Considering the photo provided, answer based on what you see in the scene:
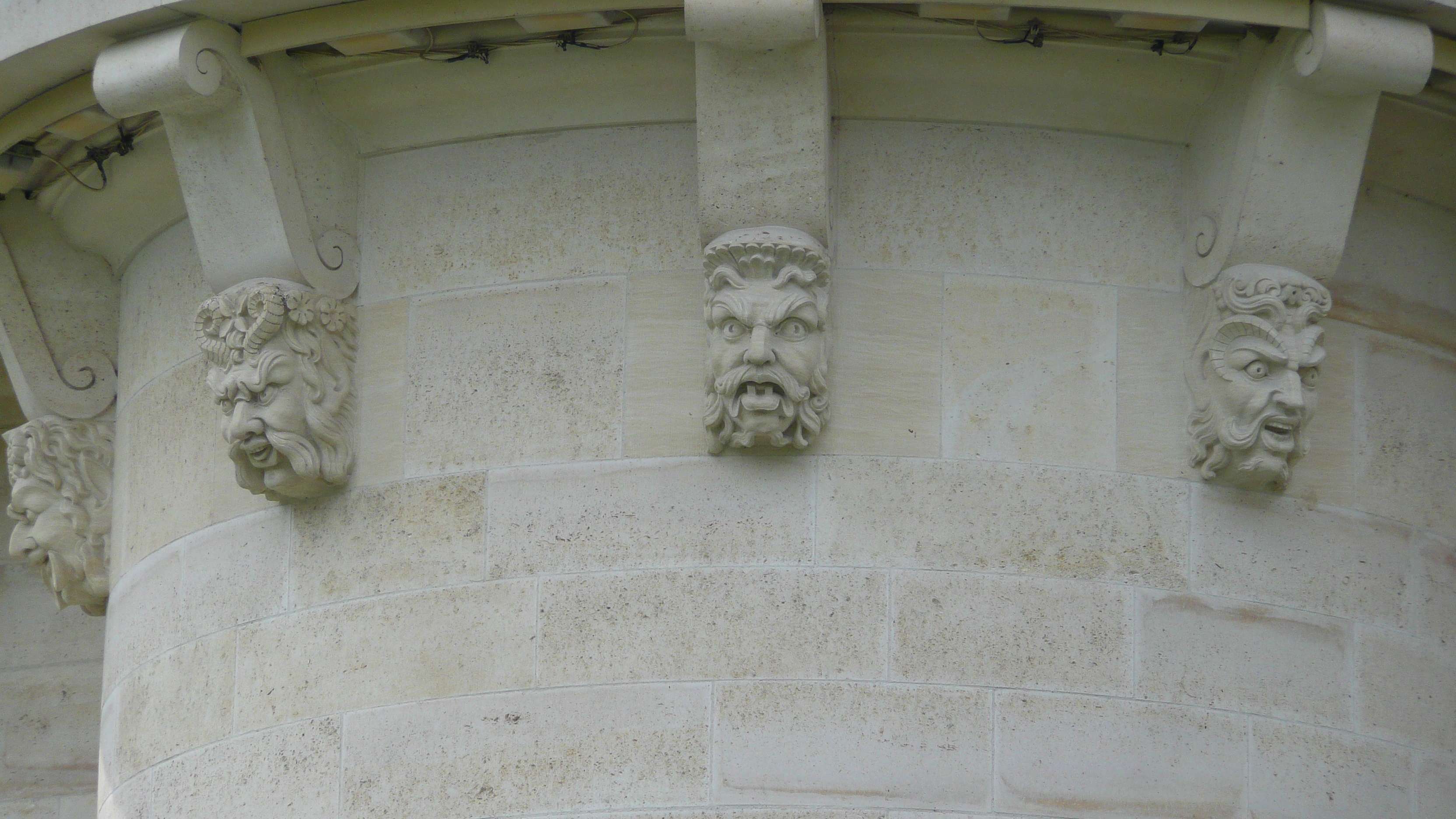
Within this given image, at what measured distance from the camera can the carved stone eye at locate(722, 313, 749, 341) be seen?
28.7 ft

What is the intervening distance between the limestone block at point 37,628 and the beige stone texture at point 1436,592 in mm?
6324

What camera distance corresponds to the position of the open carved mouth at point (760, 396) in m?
8.69

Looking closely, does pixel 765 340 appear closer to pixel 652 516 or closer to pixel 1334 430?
pixel 652 516

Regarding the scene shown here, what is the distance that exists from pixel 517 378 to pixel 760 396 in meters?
1.05

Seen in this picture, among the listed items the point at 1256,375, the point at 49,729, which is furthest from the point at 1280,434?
the point at 49,729

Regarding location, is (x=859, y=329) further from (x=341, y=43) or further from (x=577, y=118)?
(x=341, y=43)

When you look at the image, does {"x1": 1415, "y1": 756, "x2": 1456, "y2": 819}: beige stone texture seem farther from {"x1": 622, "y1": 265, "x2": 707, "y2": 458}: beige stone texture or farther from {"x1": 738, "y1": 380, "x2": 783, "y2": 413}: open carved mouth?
{"x1": 622, "y1": 265, "x2": 707, "y2": 458}: beige stone texture

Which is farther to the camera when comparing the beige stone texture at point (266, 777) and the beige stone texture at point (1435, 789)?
the beige stone texture at point (1435, 789)

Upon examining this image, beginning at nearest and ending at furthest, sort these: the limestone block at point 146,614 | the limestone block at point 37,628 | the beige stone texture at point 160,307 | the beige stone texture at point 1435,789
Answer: the beige stone texture at point 1435,789 → the limestone block at point 146,614 → the beige stone texture at point 160,307 → the limestone block at point 37,628

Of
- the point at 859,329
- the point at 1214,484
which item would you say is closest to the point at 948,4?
the point at 859,329

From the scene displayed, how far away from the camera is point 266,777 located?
8.95 metres

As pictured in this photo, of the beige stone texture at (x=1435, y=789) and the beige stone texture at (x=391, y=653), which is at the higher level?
the beige stone texture at (x=391, y=653)

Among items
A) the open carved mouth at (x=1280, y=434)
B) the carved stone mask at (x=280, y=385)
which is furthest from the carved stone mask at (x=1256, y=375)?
the carved stone mask at (x=280, y=385)

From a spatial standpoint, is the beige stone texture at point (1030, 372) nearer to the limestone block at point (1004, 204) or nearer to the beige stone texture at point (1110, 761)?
the limestone block at point (1004, 204)
